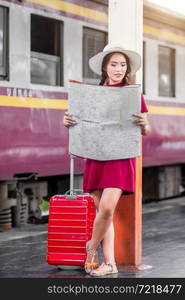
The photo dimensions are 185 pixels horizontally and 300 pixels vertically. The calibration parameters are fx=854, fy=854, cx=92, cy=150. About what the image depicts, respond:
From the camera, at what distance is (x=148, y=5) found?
1270cm

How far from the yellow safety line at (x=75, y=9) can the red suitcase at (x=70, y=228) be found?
402 centimetres

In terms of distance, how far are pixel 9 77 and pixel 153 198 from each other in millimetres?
5077

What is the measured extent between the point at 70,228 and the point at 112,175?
778 millimetres

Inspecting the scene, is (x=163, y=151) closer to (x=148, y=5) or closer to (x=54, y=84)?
(x=148, y=5)

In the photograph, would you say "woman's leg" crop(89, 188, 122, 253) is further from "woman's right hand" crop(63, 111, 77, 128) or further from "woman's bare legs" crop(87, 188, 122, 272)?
"woman's right hand" crop(63, 111, 77, 128)

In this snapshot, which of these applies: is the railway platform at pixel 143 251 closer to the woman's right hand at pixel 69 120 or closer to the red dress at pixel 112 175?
the red dress at pixel 112 175

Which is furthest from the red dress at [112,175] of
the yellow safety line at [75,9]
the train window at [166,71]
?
the train window at [166,71]

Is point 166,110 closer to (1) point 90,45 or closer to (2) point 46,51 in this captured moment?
(1) point 90,45

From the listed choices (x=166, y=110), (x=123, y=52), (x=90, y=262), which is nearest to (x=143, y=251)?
(x=90, y=262)

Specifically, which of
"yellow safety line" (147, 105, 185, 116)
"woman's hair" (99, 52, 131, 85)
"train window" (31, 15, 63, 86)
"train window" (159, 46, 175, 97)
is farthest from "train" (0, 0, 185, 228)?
"woman's hair" (99, 52, 131, 85)

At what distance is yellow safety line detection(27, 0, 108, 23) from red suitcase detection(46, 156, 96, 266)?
13.2 feet

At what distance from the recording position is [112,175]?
20.9 feet

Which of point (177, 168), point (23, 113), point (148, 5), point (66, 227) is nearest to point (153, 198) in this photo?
point (177, 168)

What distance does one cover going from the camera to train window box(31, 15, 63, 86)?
1048 cm
